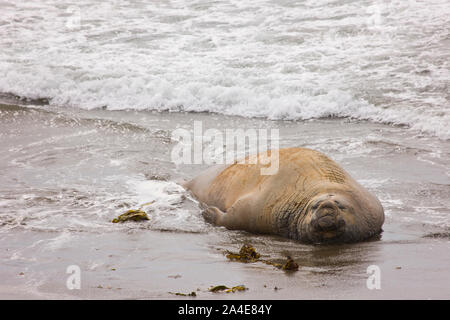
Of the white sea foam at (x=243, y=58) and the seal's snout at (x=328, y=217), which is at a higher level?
the white sea foam at (x=243, y=58)

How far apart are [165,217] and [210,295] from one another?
2.82 metres

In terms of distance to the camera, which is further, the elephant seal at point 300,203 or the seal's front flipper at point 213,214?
the seal's front flipper at point 213,214

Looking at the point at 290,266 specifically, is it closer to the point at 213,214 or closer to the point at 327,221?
the point at 327,221

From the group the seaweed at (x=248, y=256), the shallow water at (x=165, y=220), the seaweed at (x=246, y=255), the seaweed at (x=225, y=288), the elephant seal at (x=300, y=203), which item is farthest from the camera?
the elephant seal at (x=300, y=203)

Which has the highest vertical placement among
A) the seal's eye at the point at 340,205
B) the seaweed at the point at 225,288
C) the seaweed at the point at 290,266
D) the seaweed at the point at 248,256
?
the seal's eye at the point at 340,205

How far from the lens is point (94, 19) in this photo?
1997 centimetres

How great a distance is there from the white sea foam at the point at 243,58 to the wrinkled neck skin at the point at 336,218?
508 cm

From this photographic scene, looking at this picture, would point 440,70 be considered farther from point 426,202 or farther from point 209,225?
point 209,225

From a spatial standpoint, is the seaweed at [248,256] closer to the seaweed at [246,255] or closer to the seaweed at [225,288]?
the seaweed at [246,255]

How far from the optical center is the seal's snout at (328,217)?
5379 millimetres

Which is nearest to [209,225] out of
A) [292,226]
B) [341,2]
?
[292,226]

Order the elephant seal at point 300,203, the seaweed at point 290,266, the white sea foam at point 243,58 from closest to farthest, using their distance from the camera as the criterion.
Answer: the seaweed at point 290,266 < the elephant seal at point 300,203 < the white sea foam at point 243,58

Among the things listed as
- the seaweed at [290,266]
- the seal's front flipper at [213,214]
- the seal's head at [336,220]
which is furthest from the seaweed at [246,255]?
the seal's front flipper at [213,214]

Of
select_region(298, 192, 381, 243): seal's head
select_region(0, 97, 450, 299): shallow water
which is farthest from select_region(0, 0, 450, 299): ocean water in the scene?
select_region(298, 192, 381, 243): seal's head
